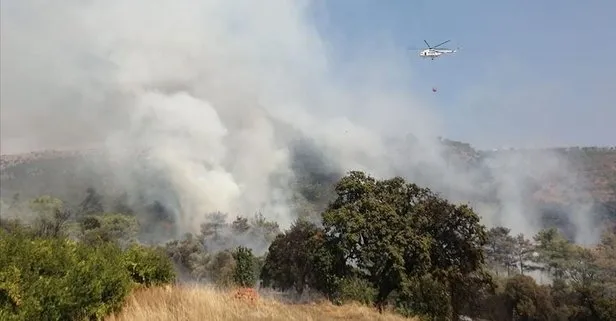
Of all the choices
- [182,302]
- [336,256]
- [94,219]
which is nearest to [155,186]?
[94,219]

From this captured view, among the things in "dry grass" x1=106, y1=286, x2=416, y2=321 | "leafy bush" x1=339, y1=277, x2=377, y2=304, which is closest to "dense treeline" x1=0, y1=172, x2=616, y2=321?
"leafy bush" x1=339, y1=277, x2=377, y2=304

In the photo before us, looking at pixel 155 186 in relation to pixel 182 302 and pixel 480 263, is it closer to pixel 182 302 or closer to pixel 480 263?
pixel 480 263

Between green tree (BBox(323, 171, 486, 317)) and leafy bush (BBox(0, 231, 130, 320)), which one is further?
green tree (BBox(323, 171, 486, 317))

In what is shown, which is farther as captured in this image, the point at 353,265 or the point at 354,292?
the point at 353,265

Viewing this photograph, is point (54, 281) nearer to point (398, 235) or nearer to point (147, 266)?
point (147, 266)

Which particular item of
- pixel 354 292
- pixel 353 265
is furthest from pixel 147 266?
pixel 353 265

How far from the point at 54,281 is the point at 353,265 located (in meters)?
30.0

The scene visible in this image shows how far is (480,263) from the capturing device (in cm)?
3503

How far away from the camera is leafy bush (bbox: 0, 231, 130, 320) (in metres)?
5.58

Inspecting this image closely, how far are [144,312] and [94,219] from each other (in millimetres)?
105212

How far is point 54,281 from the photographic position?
6113mm

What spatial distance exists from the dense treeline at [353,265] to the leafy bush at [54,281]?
0.02 m

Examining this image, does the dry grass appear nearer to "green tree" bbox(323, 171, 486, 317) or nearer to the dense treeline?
the dense treeline

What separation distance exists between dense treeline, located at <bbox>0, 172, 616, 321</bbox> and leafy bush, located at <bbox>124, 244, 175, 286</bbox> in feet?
0.08
